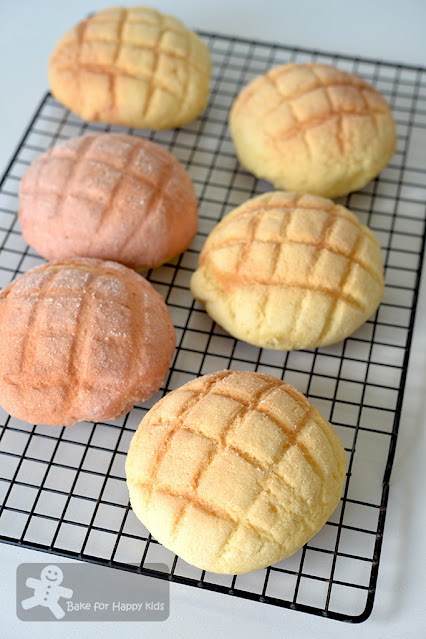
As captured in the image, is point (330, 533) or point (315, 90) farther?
point (315, 90)

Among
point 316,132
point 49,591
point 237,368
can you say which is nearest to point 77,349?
point 237,368

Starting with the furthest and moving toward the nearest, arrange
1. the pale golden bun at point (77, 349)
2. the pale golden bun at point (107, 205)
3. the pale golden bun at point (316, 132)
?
the pale golden bun at point (316, 132) → the pale golden bun at point (107, 205) → the pale golden bun at point (77, 349)

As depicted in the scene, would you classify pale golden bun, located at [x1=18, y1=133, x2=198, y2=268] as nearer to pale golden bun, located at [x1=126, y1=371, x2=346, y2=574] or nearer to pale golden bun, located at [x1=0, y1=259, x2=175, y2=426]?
pale golden bun, located at [x1=0, y1=259, x2=175, y2=426]

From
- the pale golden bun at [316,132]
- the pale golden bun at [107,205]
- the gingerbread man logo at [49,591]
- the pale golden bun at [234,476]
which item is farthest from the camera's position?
the pale golden bun at [316,132]

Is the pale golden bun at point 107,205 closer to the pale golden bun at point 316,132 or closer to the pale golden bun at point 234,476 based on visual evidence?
the pale golden bun at point 316,132

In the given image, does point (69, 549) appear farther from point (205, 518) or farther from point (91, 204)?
point (91, 204)

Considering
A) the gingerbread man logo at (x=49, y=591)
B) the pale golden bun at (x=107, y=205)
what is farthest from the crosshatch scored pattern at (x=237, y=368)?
the pale golden bun at (x=107, y=205)

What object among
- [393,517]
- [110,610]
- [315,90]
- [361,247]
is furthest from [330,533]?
[315,90]
